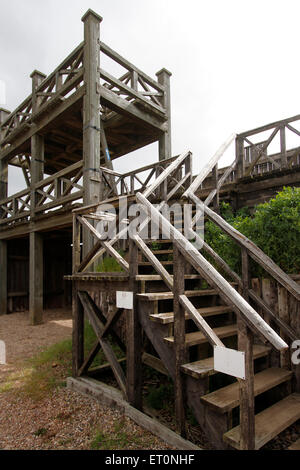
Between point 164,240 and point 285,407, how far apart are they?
2.92 metres

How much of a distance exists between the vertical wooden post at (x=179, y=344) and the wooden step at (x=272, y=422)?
1.63 feet

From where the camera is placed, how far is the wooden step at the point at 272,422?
195 cm

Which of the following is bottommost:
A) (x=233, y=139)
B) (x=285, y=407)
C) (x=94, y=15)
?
(x=285, y=407)

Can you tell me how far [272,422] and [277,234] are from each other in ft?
6.49

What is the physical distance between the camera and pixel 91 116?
235 inches

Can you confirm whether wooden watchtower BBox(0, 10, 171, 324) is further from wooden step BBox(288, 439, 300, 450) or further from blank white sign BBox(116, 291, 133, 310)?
wooden step BBox(288, 439, 300, 450)

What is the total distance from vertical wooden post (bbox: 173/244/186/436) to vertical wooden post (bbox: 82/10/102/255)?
3.63 metres

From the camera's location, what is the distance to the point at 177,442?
240 centimetres

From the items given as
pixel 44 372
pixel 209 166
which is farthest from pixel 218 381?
pixel 209 166

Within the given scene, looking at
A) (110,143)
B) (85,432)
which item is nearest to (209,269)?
(85,432)

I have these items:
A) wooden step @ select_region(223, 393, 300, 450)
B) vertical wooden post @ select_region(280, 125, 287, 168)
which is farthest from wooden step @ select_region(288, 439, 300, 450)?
vertical wooden post @ select_region(280, 125, 287, 168)
